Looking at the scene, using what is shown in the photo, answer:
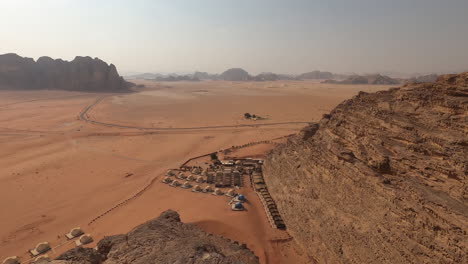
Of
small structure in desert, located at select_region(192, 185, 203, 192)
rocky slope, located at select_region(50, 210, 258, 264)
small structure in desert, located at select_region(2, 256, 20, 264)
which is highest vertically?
rocky slope, located at select_region(50, 210, 258, 264)

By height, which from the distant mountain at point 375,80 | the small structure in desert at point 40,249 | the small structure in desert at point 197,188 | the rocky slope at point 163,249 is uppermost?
the distant mountain at point 375,80

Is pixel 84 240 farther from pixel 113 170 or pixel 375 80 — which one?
pixel 375 80

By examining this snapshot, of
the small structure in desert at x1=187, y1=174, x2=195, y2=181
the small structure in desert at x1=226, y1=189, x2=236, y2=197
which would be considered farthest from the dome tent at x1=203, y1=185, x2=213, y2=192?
the small structure in desert at x1=187, y1=174, x2=195, y2=181

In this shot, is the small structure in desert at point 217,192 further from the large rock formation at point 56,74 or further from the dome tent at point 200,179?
the large rock formation at point 56,74

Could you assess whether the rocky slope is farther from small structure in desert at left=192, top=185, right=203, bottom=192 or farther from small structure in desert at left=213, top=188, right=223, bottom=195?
small structure in desert at left=192, top=185, right=203, bottom=192

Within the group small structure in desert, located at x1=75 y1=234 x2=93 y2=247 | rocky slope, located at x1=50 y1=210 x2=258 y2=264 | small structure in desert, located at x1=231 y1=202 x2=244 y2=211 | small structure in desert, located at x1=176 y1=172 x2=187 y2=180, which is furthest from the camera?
small structure in desert, located at x1=176 y1=172 x2=187 y2=180

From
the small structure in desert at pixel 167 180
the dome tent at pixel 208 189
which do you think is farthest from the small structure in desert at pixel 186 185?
the small structure in desert at pixel 167 180
